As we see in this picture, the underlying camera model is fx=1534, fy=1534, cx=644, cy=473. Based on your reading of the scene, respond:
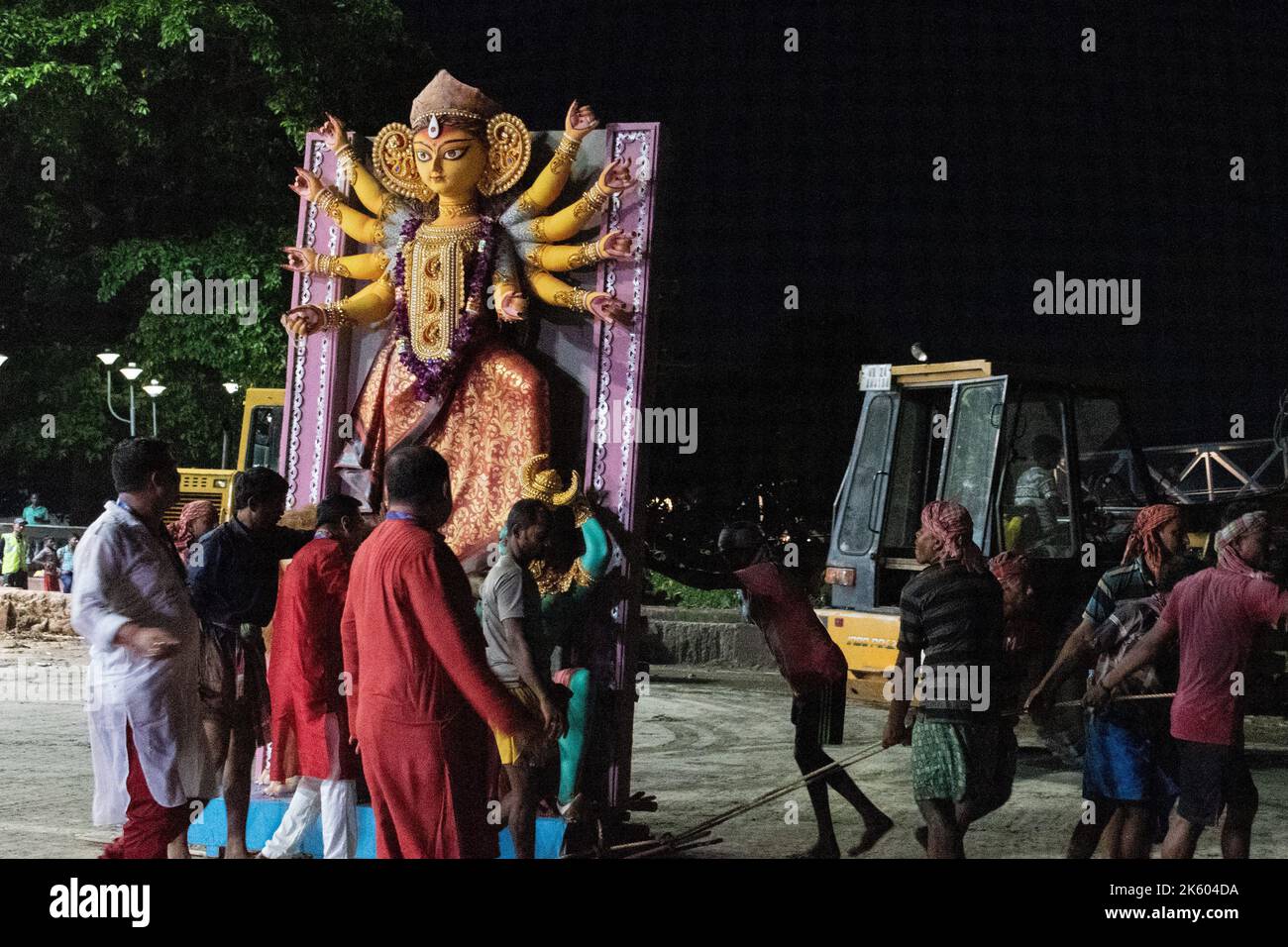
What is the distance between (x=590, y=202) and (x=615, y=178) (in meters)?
0.21

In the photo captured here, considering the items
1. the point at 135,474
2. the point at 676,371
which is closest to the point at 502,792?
the point at 135,474

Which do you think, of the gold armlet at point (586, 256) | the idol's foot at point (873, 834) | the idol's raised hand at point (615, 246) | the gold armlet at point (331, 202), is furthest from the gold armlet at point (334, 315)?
the idol's foot at point (873, 834)

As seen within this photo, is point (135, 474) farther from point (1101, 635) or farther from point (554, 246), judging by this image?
point (1101, 635)

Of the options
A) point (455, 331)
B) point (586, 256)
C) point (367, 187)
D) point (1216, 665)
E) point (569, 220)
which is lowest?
point (1216, 665)

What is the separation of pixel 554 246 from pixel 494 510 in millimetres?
1388

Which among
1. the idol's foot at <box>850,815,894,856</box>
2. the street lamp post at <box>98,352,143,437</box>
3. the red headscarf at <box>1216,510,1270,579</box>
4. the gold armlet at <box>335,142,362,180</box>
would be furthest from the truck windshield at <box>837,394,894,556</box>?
the street lamp post at <box>98,352,143,437</box>

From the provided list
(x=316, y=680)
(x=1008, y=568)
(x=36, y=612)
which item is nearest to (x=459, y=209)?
(x=316, y=680)

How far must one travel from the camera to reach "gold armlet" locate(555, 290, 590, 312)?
7715mm

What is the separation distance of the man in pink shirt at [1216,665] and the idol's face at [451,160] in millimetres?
4067

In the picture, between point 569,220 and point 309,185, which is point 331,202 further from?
point 569,220

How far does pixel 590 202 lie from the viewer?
768 centimetres

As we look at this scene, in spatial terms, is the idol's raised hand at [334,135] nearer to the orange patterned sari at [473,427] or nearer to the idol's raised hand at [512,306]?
the orange patterned sari at [473,427]

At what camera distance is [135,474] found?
19.6 feet

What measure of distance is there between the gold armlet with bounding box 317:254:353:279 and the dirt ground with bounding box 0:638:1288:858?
314 centimetres
